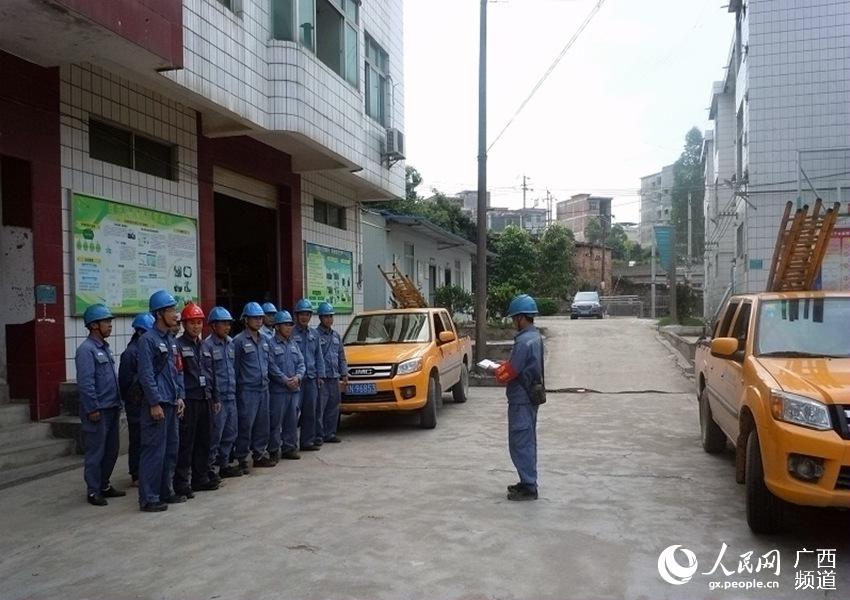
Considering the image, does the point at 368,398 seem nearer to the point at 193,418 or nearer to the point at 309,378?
the point at 309,378

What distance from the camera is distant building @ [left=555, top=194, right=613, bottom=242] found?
9238 centimetres

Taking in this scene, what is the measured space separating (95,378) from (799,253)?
8600 mm

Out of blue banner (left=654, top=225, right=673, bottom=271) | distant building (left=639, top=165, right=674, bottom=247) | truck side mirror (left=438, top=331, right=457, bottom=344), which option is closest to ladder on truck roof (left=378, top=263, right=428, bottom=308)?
truck side mirror (left=438, top=331, right=457, bottom=344)

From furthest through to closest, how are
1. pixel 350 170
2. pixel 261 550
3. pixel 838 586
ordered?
1. pixel 350 170
2. pixel 261 550
3. pixel 838 586

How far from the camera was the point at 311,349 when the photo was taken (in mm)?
8586

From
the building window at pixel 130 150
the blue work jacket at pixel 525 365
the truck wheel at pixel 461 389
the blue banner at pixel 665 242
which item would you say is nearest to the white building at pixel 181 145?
the building window at pixel 130 150

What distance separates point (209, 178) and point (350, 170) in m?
3.38

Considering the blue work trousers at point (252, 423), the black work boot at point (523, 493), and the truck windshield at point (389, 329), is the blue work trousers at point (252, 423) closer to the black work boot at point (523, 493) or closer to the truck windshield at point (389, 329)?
the black work boot at point (523, 493)

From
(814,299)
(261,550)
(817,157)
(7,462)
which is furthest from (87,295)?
(817,157)

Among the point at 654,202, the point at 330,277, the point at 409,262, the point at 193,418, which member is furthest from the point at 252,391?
the point at 654,202

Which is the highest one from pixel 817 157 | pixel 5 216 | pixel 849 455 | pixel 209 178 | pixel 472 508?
pixel 817 157

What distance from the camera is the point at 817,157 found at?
661 inches

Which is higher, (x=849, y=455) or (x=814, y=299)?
(x=814, y=299)

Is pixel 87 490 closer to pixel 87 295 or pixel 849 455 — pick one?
pixel 87 295
